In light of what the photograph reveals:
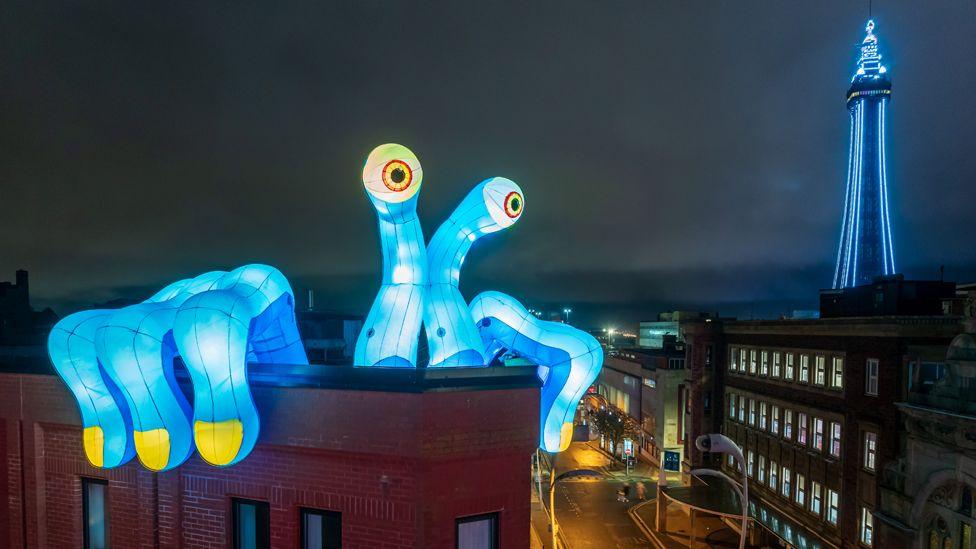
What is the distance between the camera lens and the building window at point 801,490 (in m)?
31.8

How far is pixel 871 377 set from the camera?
1056 inches

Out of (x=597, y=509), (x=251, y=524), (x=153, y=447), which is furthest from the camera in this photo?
(x=597, y=509)

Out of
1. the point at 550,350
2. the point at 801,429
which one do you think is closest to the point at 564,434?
the point at 550,350

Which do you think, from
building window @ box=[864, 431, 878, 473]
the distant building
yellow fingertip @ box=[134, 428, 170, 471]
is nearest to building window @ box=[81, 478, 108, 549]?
yellow fingertip @ box=[134, 428, 170, 471]

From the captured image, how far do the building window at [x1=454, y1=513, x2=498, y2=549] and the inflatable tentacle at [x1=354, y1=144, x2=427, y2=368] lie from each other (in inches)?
137

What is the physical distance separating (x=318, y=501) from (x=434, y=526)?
2.35 m

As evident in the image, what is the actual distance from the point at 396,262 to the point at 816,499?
31139 millimetres

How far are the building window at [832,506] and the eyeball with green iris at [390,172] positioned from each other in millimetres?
30560

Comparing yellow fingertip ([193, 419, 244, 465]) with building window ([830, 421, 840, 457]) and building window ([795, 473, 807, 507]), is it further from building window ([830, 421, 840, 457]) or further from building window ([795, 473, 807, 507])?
building window ([795, 473, 807, 507])

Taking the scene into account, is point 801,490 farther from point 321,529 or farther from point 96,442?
point 96,442

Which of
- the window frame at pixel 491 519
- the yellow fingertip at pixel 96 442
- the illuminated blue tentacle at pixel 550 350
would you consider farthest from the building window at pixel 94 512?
the illuminated blue tentacle at pixel 550 350

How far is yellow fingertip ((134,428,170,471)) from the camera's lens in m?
9.19

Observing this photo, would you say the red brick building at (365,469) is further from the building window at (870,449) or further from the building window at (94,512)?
the building window at (870,449)

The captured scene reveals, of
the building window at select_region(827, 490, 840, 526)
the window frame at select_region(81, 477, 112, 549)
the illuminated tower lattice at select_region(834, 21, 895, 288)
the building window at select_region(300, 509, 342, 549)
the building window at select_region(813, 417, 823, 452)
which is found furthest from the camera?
the illuminated tower lattice at select_region(834, 21, 895, 288)
